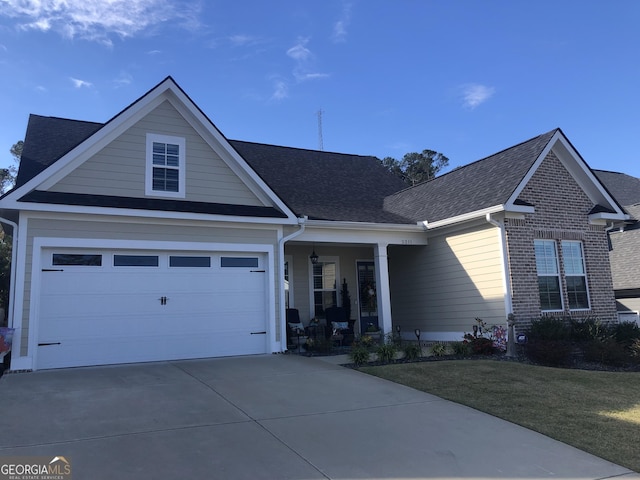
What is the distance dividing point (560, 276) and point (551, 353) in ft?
11.2

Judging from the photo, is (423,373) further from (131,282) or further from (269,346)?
(131,282)

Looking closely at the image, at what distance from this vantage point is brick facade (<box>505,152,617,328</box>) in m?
12.2

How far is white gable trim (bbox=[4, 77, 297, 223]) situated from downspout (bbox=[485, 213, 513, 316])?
16.5ft

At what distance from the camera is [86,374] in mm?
8781

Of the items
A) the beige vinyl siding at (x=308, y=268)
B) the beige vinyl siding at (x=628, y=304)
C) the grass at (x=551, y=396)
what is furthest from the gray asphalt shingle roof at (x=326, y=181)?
the beige vinyl siding at (x=628, y=304)

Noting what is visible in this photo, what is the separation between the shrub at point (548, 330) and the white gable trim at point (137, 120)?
247 inches

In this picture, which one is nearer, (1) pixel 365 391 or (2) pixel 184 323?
(1) pixel 365 391

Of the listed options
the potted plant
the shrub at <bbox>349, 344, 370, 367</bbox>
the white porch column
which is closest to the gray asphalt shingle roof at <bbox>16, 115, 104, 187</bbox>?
the shrub at <bbox>349, 344, 370, 367</bbox>

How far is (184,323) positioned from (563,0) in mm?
12780

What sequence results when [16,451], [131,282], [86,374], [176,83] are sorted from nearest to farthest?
1. [16,451]
2. [86,374]
3. [131,282]
4. [176,83]

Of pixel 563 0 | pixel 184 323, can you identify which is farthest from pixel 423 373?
pixel 563 0

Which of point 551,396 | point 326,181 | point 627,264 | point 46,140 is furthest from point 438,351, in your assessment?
point 627,264

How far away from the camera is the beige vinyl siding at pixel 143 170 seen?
34.0ft

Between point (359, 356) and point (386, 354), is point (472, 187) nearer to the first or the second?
point (386, 354)
